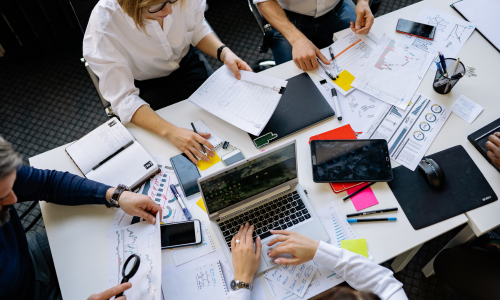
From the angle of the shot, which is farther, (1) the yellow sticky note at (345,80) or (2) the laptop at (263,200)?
(1) the yellow sticky note at (345,80)

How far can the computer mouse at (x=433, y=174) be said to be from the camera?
119 cm

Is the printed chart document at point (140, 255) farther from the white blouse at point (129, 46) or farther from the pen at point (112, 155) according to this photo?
the white blouse at point (129, 46)

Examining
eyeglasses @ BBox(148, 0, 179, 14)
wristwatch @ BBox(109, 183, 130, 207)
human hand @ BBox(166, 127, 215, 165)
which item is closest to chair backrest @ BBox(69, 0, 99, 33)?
eyeglasses @ BBox(148, 0, 179, 14)

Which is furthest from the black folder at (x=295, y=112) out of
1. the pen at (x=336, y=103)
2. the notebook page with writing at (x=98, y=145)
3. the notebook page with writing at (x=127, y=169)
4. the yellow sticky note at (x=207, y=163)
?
the notebook page with writing at (x=98, y=145)

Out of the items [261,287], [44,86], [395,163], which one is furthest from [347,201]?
[44,86]

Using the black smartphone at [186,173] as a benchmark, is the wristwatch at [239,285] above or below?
below

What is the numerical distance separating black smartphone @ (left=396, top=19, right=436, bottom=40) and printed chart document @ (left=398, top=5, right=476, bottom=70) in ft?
0.06

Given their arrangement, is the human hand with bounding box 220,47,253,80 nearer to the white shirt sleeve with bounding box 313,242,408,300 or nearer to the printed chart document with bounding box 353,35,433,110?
the printed chart document with bounding box 353,35,433,110

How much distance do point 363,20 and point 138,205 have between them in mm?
1246

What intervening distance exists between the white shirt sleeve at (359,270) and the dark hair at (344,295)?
40 mm

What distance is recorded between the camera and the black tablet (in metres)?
1.23

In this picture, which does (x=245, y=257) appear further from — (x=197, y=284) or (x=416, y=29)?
(x=416, y=29)

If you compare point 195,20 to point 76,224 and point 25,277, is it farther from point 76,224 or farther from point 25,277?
point 25,277

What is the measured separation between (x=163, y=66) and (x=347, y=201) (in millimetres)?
1015
